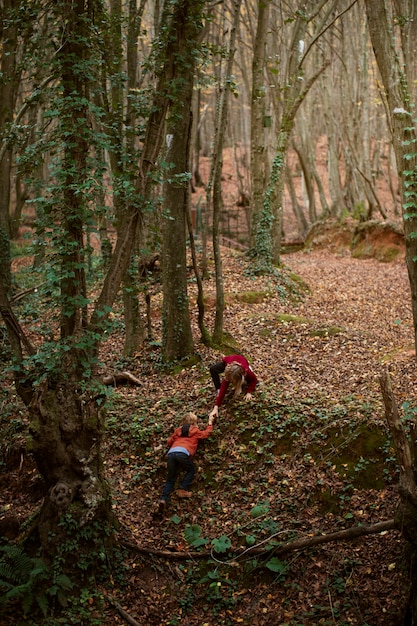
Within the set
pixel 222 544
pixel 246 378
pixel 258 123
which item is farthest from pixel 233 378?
pixel 258 123

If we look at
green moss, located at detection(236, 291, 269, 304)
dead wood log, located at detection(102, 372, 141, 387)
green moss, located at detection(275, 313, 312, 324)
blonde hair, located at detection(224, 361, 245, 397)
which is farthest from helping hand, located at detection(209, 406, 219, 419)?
green moss, located at detection(236, 291, 269, 304)

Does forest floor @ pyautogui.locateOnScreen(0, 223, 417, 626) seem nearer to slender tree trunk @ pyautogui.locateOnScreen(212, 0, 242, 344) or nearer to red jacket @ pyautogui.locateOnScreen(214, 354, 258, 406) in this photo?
red jacket @ pyautogui.locateOnScreen(214, 354, 258, 406)

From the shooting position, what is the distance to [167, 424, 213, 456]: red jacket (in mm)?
6648

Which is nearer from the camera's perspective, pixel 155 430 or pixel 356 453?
pixel 356 453

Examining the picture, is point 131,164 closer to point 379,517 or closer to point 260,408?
point 260,408

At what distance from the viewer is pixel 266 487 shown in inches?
251

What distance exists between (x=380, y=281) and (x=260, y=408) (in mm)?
9122

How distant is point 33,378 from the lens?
5633 millimetres

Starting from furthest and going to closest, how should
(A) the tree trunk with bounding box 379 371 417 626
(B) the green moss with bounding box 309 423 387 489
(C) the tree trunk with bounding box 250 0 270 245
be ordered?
1. (C) the tree trunk with bounding box 250 0 270 245
2. (B) the green moss with bounding box 309 423 387 489
3. (A) the tree trunk with bounding box 379 371 417 626

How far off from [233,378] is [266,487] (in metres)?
1.51

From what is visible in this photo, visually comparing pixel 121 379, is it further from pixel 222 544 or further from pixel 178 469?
pixel 222 544

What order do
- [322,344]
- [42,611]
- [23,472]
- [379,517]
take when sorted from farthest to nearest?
[322,344] → [23,472] → [379,517] → [42,611]

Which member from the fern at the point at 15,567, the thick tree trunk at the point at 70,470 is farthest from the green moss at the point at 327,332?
the fern at the point at 15,567

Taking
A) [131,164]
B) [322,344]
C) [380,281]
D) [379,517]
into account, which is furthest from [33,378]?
[380,281]
